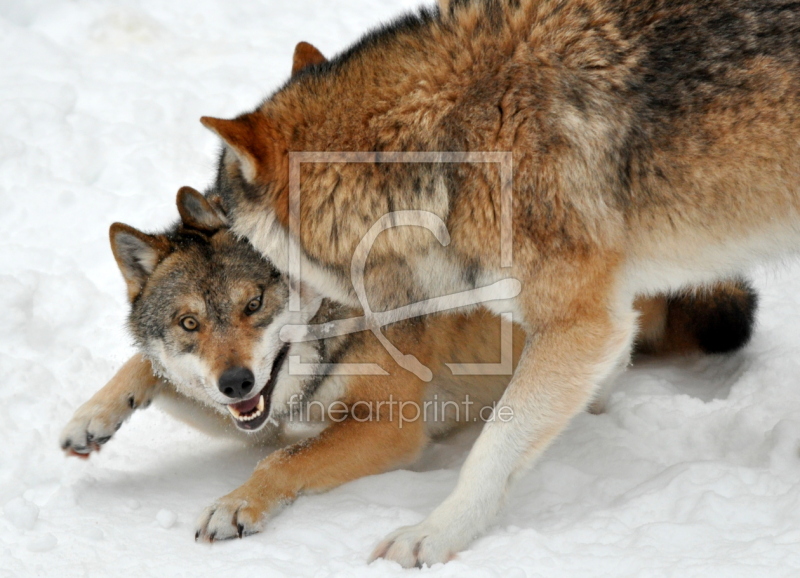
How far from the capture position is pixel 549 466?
3295 millimetres

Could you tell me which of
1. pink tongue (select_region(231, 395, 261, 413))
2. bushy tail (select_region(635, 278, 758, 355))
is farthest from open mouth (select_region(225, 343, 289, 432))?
bushy tail (select_region(635, 278, 758, 355))

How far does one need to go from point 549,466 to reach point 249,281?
1.41 metres

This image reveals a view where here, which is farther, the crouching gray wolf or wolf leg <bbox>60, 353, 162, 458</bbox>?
wolf leg <bbox>60, 353, 162, 458</bbox>

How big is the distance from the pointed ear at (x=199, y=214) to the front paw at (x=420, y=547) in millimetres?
1471

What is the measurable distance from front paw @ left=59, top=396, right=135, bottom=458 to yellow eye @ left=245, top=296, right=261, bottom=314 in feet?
2.47

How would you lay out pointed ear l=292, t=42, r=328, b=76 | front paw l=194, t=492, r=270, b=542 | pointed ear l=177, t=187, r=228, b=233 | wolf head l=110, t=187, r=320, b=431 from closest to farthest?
front paw l=194, t=492, r=270, b=542
wolf head l=110, t=187, r=320, b=431
pointed ear l=177, t=187, r=228, b=233
pointed ear l=292, t=42, r=328, b=76

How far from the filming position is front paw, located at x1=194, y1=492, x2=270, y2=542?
9.73 feet

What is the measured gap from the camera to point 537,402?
2877 millimetres

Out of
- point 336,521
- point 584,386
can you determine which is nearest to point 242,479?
point 336,521

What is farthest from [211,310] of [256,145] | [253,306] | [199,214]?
[256,145]

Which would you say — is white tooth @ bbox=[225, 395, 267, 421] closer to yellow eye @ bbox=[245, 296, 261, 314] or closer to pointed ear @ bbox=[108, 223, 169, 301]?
yellow eye @ bbox=[245, 296, 261, 314]

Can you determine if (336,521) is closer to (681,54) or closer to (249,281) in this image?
(249,281)

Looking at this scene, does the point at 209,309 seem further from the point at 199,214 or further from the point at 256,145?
the point at 256,145

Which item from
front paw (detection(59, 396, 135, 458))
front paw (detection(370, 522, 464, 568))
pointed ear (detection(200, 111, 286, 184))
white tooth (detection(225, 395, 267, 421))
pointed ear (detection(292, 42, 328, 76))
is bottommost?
front paw (detection(370, 522, 464, 568))
